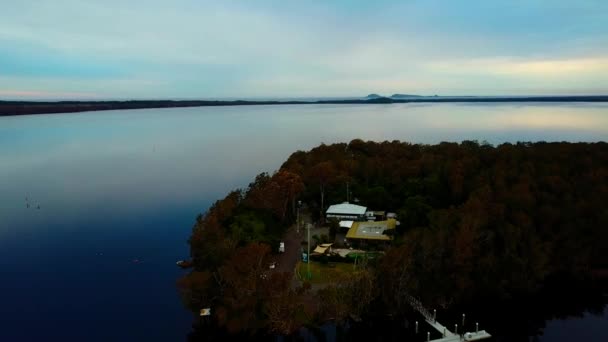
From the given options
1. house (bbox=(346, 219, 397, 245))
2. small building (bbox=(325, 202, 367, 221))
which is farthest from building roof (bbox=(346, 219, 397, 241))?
small building (bbox=(325, 202, 367, 221))

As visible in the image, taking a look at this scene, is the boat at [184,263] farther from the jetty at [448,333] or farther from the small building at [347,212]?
the jetty at [448,333]

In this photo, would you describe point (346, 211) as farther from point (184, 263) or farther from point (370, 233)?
point (184, 263)

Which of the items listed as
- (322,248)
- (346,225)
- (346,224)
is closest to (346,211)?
(346,224)

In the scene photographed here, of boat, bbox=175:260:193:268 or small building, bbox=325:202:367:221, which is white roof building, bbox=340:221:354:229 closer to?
small building, bbox=325:202:367:221

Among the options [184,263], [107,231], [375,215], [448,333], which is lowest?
[448,333]

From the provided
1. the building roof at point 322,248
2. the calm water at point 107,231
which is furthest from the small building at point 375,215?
the calm water at point 107,231

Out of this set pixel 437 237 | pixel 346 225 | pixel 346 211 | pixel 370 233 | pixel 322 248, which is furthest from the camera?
pixel 346 211

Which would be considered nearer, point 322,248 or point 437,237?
point 437,237

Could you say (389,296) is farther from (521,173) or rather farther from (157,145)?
(157,145)
